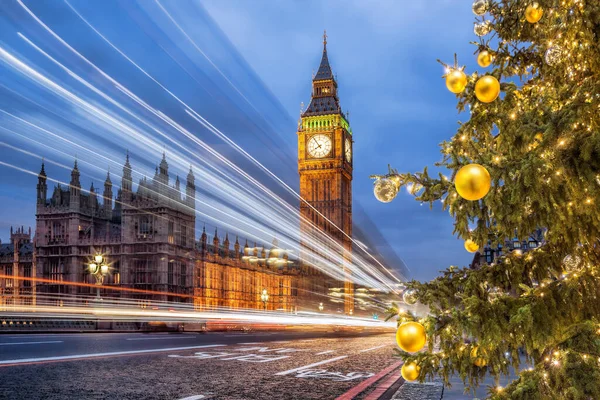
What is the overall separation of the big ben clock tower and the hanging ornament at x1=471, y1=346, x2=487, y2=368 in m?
102

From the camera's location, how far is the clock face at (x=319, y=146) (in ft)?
360

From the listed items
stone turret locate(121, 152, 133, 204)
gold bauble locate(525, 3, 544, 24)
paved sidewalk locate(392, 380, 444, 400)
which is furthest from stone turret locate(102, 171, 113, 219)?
gold bauble locate(525, 3, 544, 24)

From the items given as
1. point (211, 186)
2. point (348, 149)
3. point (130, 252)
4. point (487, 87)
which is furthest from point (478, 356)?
point (348, 149)

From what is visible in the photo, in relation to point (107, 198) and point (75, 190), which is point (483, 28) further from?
point (107, 198)

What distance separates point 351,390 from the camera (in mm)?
9812

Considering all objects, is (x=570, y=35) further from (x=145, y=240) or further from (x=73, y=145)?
(x=73, y=145)

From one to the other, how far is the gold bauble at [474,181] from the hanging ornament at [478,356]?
1384mm

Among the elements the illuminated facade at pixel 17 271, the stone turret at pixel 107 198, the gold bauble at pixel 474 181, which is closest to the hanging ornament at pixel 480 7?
the gold bauble at pixel 474 181

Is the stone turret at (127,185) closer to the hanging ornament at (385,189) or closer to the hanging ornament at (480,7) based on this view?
the hanging ornament at (480,7)

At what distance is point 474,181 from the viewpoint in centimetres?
305

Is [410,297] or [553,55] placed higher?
[553,55]

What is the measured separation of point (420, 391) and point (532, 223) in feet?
22.0

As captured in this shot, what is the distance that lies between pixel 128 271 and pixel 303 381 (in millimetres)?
57245

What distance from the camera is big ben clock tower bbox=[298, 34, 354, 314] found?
10694cm
